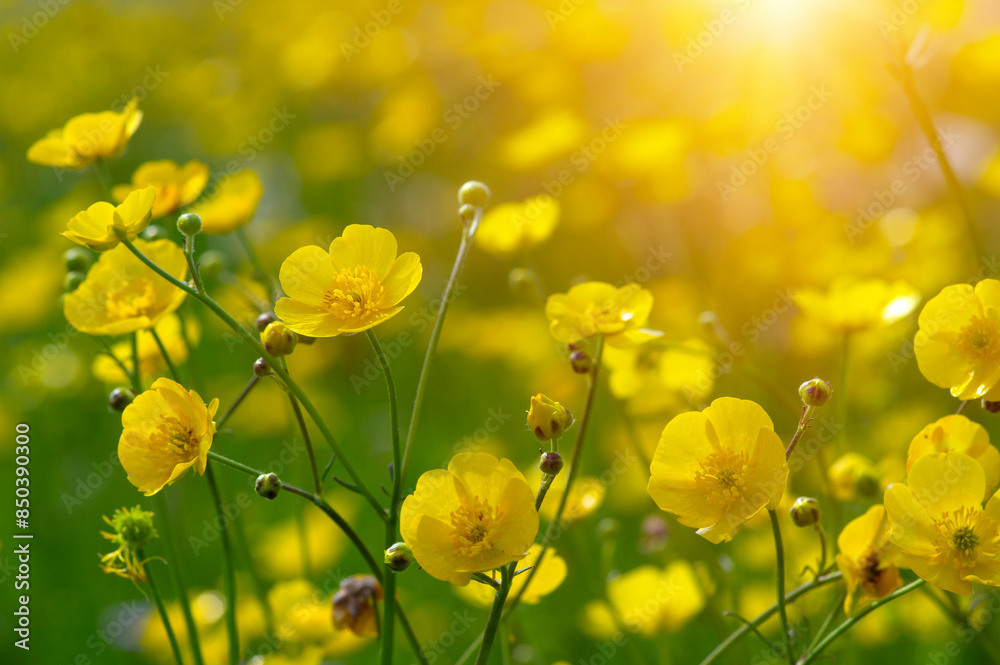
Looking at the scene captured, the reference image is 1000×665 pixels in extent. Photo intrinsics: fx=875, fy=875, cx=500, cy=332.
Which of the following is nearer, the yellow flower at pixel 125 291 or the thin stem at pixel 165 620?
the thin stem at pixel 165 620

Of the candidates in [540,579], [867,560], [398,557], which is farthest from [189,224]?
[867,560]

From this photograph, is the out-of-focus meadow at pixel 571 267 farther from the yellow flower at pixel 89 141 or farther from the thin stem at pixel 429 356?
the thin stem at pixel 429 356

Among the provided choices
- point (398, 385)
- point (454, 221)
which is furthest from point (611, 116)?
point (398, 385)

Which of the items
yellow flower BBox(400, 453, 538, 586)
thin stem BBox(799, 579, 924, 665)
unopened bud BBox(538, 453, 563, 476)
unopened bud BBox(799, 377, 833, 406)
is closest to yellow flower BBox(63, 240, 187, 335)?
yellow flower BBox(400, 453, 538, 586)

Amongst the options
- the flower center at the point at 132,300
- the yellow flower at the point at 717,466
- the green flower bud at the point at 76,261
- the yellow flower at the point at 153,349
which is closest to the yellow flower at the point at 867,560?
the yellow flower at the point at 717,466

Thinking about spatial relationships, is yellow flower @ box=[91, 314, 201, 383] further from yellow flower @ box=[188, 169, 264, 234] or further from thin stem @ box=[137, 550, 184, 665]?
thin stem @ box=[137, 550, 184, 665]

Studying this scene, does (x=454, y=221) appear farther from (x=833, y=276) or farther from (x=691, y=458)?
(x=691, y=458)

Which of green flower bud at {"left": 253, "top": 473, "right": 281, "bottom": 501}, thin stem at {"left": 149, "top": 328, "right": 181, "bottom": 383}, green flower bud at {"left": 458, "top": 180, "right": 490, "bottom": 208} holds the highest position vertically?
green flower bud at {"left": 458, "top": 180, "right": 490, "bottom": 208}
